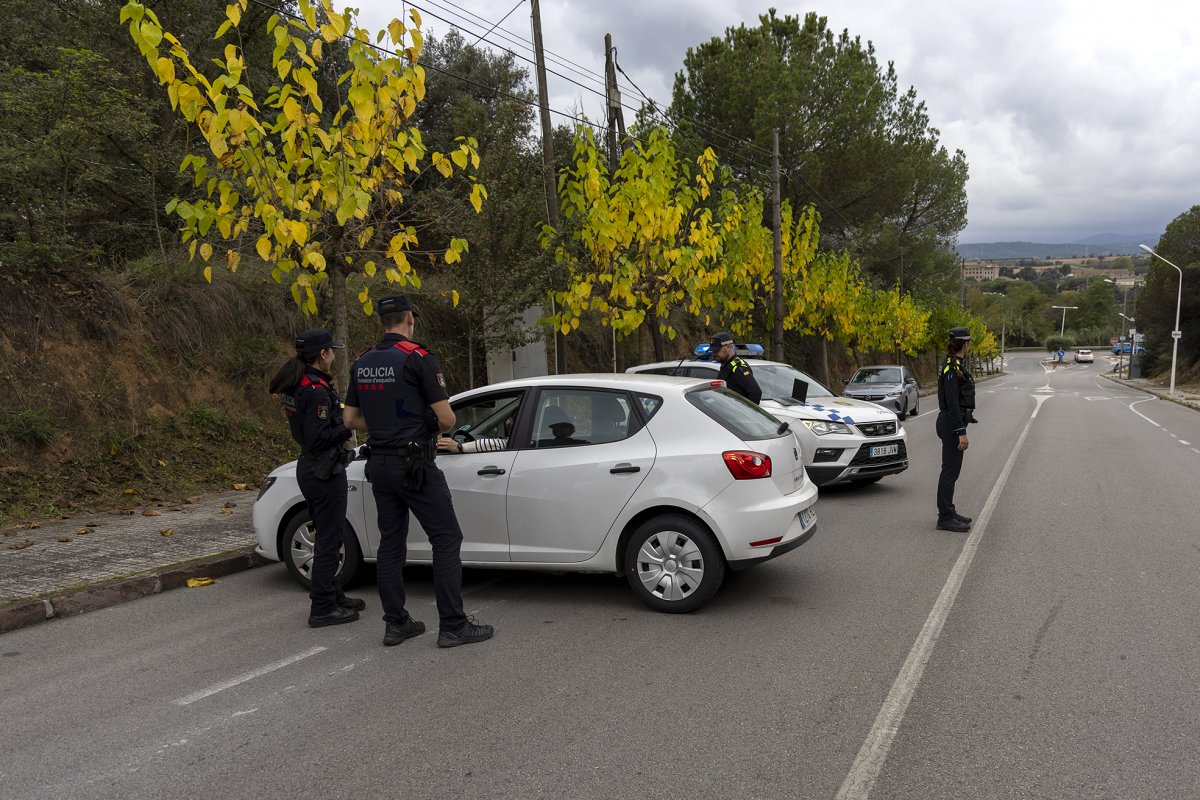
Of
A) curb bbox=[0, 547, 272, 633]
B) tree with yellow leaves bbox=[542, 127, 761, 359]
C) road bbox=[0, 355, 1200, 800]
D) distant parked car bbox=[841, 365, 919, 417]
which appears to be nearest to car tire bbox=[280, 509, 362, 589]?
road bbox=[0, 355, 1200, 800]

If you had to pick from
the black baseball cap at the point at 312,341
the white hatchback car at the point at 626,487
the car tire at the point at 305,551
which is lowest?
the car tire at the point at 305,551

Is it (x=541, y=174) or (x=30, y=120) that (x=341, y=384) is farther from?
(x=541, y=174)

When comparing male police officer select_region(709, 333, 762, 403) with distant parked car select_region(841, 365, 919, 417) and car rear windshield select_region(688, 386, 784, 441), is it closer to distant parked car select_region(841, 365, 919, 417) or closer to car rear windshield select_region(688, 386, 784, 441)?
car rear windshield select_region(688, 386, 784, 441)

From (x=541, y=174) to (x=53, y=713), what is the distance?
11282 mm

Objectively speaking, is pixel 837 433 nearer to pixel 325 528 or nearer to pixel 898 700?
pixel 898 700

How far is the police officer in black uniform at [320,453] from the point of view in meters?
5.32

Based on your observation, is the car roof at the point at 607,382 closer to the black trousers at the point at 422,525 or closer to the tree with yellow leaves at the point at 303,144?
the black trousers at the point at 422,525

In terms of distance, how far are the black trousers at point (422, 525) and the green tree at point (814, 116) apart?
23.6 m

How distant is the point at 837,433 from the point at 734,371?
1402mm

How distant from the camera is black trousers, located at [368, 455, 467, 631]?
4.80m

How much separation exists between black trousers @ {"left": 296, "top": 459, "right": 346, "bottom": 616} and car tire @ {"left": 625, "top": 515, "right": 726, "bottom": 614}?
1.89 m

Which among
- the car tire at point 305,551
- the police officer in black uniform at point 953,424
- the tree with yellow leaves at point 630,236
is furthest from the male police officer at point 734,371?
the car tire at point 305,551

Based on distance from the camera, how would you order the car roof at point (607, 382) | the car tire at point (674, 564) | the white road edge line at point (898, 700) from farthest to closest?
the car roof at point (607, 382) < the car tire at point (674, 564) < the white road edge line at point (898, 700)

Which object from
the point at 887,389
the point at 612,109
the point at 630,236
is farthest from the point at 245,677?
the point at 887,389
